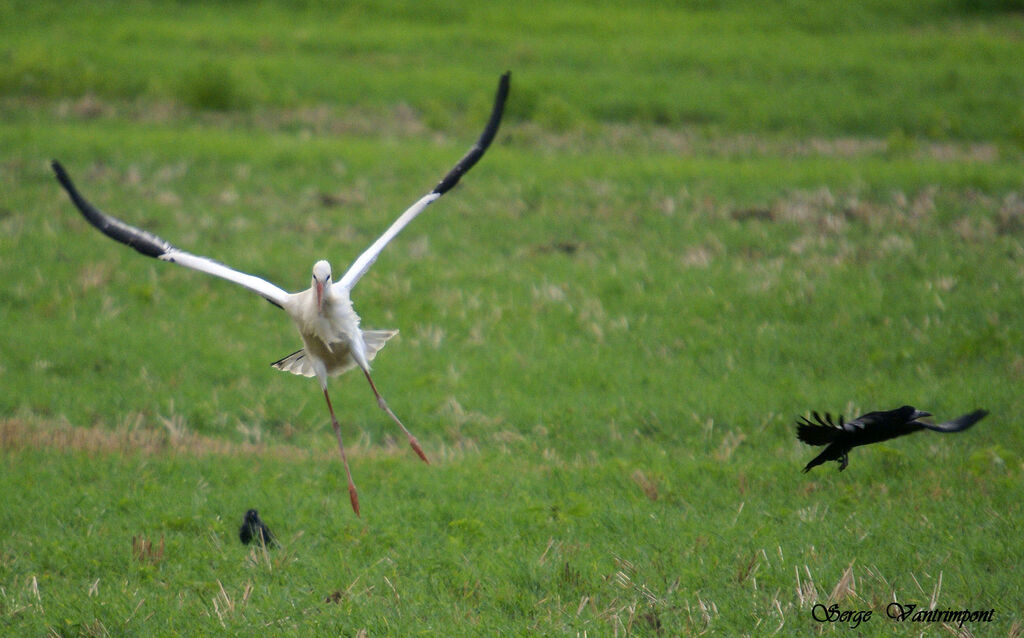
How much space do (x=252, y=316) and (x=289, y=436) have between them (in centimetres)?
297

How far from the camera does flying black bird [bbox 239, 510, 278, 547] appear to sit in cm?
625

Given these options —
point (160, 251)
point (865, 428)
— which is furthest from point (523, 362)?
point (865, 428)

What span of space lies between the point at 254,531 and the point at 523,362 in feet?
12.8

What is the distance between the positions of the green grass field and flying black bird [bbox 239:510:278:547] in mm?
174

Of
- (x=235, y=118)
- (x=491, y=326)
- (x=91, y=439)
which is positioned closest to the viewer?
(x=91, y=439)

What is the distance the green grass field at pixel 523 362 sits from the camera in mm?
5621

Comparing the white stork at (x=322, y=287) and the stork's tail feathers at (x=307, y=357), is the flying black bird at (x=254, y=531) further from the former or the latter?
the stork's tail feathers at (x=307, y=357)

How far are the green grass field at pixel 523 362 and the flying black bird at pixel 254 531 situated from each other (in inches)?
6.9

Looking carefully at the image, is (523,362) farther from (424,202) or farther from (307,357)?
(424,202)

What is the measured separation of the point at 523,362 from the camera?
976cm

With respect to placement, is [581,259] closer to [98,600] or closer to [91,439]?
[91,439]

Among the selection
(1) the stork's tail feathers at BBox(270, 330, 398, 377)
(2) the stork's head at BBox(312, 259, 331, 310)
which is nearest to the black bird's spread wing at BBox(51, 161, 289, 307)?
(2) the stork's head at BBox(312, 259, 331, 310)

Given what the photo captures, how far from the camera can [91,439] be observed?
8.05 m

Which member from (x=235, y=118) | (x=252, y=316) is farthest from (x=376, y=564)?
(x=235, y=118)
